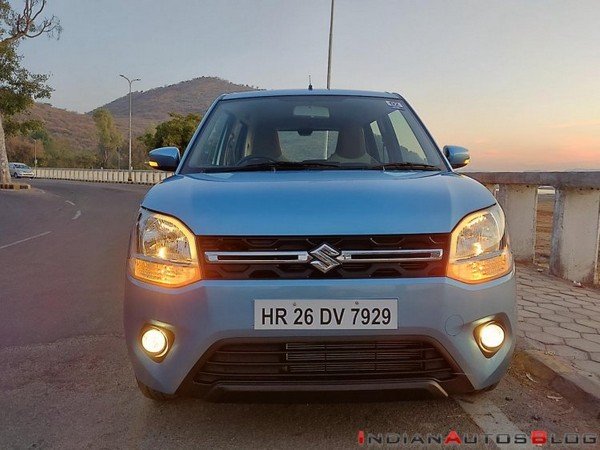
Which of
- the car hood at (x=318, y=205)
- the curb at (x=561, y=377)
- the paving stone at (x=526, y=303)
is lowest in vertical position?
the curb at (x=561, y=377)

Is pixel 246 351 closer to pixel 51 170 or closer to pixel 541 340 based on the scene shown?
pixel 541 340

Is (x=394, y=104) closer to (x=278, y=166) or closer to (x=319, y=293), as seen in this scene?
(x=278, y=166)

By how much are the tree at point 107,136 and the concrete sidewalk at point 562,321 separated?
107 metres

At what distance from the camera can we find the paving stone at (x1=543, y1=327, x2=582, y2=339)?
398 cm

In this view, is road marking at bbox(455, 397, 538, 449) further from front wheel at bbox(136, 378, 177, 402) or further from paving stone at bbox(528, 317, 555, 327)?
paving stone at bbox(528, 317, 555, 327)

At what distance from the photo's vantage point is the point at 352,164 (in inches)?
128

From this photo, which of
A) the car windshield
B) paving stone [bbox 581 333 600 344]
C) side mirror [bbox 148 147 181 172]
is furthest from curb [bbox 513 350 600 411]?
side mirror [bbox 148 147 181 172]

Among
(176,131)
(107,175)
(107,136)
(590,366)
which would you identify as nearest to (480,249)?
(590,366)

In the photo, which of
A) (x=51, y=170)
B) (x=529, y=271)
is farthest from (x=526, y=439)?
(x=51, y=170)

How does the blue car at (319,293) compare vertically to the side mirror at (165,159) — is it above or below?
below

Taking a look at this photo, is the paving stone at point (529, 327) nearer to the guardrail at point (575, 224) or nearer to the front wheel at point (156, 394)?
the guardrail at point (575, 224)

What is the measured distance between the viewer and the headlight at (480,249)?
234 cm

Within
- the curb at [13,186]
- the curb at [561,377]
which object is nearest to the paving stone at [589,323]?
the curb at [561,377]

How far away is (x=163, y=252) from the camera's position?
7.93 ft
